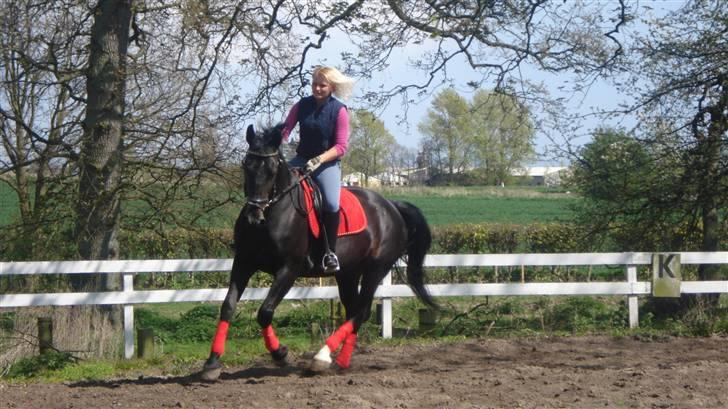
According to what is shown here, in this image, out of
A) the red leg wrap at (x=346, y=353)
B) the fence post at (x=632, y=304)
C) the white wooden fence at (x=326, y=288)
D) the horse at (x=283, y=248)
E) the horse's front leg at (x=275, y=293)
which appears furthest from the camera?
the fence post at (x=632, y=304)

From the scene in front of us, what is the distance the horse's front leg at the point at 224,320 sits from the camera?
7168mm

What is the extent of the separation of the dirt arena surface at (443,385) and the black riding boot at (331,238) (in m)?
0.96

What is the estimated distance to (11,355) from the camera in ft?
30.9

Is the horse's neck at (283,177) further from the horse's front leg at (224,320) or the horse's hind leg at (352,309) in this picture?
the horse's hind leg at (352,309)

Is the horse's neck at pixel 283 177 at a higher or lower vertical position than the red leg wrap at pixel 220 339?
higher

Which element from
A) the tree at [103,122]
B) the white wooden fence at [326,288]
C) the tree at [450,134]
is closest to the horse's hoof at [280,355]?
the white wooden fence at [326,288]

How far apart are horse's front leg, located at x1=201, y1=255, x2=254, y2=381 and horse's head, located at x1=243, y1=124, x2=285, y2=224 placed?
60 cm

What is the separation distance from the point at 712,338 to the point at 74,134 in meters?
10.2

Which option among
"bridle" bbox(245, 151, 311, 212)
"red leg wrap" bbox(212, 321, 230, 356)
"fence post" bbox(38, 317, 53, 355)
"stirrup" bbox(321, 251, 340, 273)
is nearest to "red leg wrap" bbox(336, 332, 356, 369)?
"stirrup" bbox(321, 251, 340, 273)

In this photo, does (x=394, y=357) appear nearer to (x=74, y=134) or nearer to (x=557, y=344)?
(x=557, y=344)

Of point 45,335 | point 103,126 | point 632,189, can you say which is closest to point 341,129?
point 45,335

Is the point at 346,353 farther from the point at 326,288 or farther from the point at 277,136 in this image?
the point at 326,288

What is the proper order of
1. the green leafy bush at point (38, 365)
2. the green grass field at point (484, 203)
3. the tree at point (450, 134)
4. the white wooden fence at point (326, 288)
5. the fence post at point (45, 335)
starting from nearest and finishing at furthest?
the green leafy bush at point (38, 365)
the fence post at point (45, 335)
the white wooden fence at point (326, 288)
the tree at point (450, 134)
the green grass field at point (484, 203)

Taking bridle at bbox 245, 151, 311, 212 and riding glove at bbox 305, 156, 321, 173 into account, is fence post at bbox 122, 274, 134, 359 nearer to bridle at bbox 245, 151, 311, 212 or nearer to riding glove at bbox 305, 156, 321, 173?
bridle at bbox 245, 151, 311, 212
